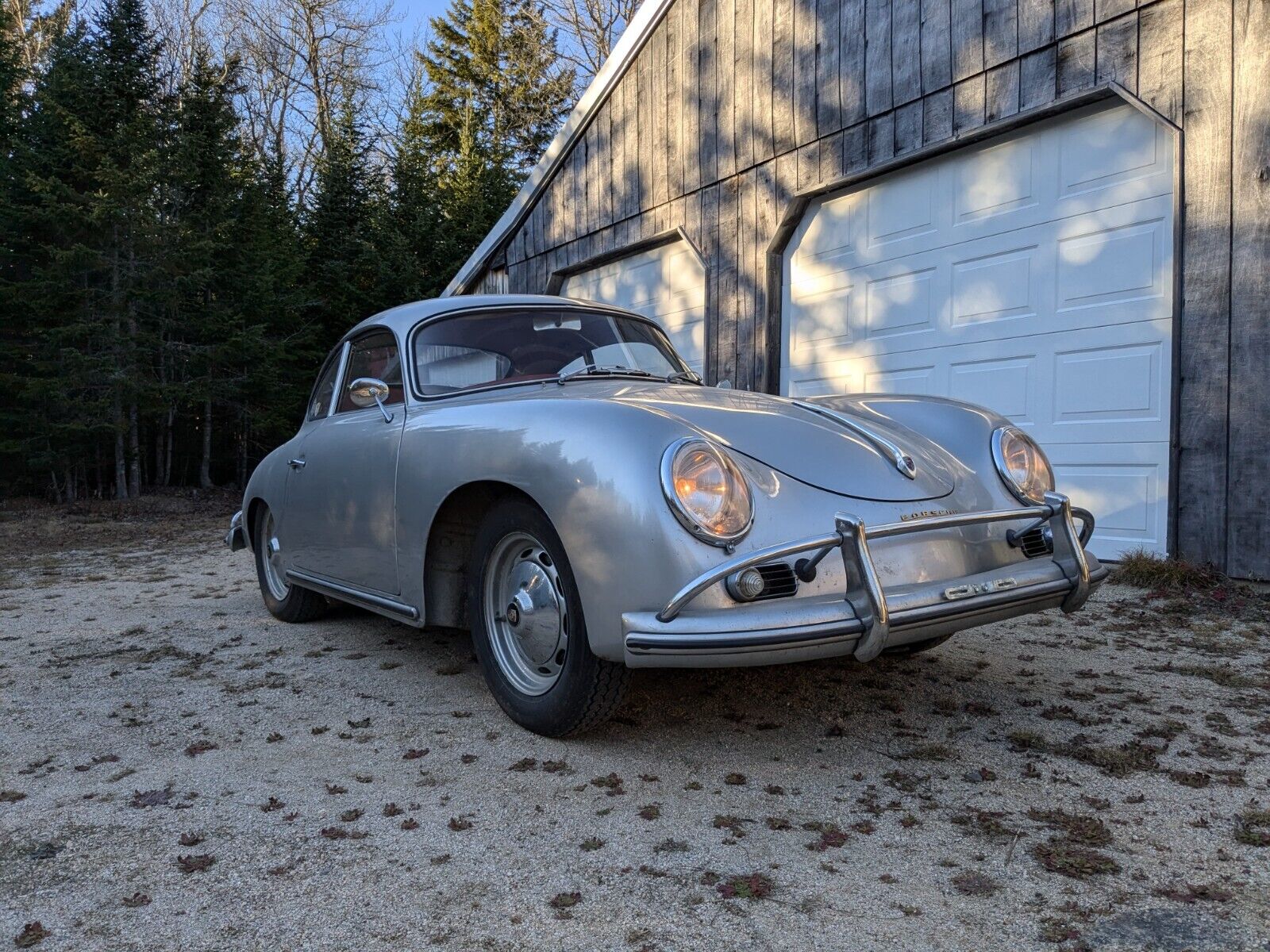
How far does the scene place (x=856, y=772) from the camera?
2.61 metres

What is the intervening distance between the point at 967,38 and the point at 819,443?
4.72 meters

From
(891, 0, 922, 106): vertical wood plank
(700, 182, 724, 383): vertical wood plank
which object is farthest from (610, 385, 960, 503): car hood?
(700, 182, 724, 383): vertical wood plank

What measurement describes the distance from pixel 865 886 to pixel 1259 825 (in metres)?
1.00

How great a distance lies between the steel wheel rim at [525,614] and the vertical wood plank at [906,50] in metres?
5.17

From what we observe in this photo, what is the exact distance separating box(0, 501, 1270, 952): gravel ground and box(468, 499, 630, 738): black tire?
0.10m

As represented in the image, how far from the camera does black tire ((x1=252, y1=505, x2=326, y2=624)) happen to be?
4.73 metres

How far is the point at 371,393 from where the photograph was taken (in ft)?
12.1

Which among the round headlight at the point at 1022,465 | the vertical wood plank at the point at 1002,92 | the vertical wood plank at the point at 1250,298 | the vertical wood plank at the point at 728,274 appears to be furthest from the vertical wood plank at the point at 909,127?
the round headlight at the point at 1022,465

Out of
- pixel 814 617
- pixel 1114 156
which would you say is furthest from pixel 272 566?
pixel 1114 156

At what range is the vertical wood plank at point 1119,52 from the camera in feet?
17.5

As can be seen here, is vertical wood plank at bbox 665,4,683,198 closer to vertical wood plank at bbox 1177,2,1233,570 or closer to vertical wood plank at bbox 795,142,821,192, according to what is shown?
vertical wood plank at bbox 795,142,821,192

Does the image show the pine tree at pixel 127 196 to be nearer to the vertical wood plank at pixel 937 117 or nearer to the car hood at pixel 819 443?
the vertical wood plank at pixel 937 117

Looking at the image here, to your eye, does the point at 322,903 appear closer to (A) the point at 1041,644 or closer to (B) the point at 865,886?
(B) the point at 865,886

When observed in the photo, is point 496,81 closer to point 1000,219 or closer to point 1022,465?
point 1000,219
